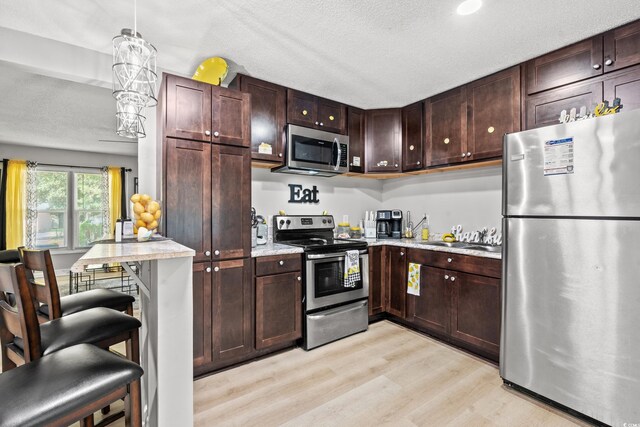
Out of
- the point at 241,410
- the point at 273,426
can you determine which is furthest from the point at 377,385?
the point at 241,410

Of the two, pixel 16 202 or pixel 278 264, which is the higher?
pixel 16 202

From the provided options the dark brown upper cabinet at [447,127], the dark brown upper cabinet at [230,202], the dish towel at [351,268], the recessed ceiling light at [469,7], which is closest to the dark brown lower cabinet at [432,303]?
the dish towel at [351,268]

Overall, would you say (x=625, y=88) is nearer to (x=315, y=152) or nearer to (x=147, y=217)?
(x=315, y=152)

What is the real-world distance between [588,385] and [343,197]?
276 cm

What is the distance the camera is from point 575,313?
173 cm

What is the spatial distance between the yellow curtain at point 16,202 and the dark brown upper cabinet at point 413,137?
22.8 ft

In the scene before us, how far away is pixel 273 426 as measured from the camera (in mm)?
1691

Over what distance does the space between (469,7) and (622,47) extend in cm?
115

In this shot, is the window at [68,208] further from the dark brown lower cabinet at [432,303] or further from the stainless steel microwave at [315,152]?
the dark brown lower cabinet at [432,303]

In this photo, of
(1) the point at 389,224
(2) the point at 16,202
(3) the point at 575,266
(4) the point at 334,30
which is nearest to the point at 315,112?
(4) the point at 334,30

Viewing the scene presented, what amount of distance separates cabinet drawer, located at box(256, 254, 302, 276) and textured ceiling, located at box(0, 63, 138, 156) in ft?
7.89

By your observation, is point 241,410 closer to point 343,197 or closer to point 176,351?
point 176,351

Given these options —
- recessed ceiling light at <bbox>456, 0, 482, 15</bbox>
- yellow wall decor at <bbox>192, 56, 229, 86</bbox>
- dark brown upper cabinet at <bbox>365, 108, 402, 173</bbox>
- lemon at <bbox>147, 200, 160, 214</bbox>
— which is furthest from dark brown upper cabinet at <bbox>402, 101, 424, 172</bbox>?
lemon at <bbox>147, 200, 160, 214</bbox>

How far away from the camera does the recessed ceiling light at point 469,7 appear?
176 cm
